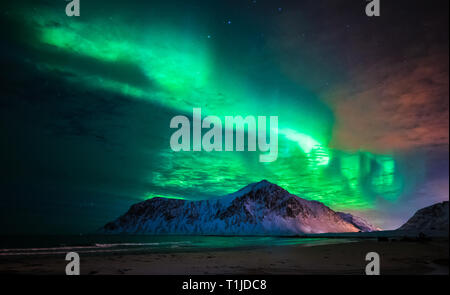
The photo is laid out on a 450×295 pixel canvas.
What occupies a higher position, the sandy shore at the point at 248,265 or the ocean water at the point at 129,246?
the sandy shore at the point at 248,265

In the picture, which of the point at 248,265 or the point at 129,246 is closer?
the point at 248,265

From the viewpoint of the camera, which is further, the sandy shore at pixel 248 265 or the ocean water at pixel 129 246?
the ocean water at pixel 129 246

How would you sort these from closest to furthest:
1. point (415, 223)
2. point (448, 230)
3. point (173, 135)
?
1. point (448, 230)
2. point (173, 135)
3. point (415, 223)

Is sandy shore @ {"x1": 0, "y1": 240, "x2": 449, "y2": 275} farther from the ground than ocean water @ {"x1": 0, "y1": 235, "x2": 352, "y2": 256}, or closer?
farther from the ground

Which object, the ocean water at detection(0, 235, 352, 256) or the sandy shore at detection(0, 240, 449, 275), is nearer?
the sandy shore at detection(0, 240, 449, 275)

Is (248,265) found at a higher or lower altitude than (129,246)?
higher
